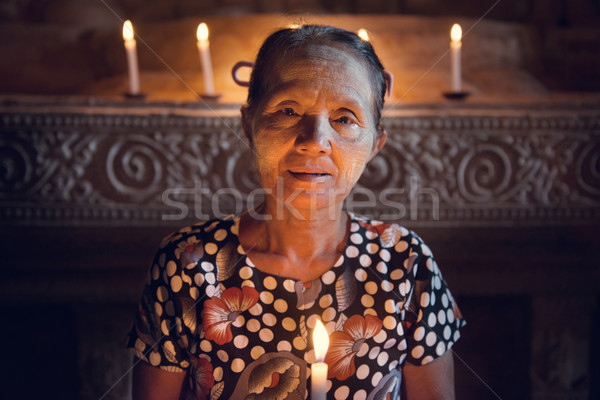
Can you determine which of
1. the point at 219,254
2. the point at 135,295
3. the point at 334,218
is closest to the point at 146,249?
the point at 135,295

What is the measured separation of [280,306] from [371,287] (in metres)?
0.20

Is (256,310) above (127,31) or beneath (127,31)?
beneath

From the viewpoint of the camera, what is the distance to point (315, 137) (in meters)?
0.99

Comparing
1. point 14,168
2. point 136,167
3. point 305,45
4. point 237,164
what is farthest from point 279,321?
point 14,168

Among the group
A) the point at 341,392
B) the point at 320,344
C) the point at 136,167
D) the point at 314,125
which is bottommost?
the point at 341,392

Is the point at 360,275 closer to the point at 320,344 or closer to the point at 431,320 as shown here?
the point at 431,320

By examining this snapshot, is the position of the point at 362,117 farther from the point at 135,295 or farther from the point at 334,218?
the point at 135,295

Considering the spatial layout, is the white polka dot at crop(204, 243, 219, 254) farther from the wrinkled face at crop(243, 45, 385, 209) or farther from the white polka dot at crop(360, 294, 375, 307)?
the white polka dot at crop(360, 294, 375, 307)

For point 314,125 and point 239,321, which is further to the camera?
point 239,321

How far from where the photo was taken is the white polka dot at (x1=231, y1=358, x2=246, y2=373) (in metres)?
1.09

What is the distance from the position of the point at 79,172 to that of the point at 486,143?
1381 mm

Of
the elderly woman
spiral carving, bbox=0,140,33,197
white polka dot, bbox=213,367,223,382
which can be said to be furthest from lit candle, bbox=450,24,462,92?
spiral carving, bbox=0,140,33,197

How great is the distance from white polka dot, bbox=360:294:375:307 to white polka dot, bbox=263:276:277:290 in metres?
0.18

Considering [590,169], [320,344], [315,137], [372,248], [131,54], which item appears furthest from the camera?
[131,54]
